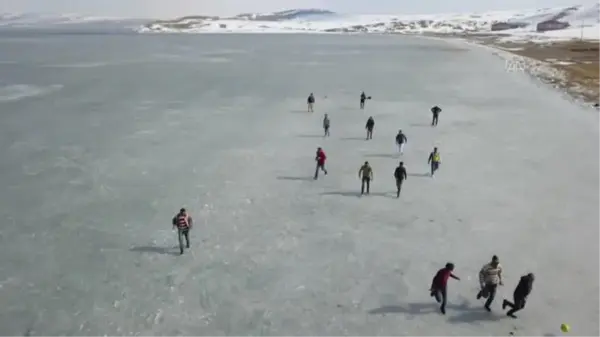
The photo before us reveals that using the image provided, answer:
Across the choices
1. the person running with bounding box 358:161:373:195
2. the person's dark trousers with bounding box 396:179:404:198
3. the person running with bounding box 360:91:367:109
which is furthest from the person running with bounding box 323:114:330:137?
the person's dark trousers with bounding box 396:179:404:198

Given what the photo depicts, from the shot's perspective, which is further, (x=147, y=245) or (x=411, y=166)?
(x=411, y=166)

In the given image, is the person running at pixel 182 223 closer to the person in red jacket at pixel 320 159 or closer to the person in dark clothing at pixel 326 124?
the person in red jacket at pixel 320 159

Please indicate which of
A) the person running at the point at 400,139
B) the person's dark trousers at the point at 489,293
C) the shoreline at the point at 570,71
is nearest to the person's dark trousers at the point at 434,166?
the person running at the point at 400,139

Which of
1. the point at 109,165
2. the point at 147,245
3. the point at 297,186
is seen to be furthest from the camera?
the point at 109,165

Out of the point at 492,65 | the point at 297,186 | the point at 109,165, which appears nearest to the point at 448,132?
the point at 297,186

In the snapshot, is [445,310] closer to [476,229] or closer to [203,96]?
[476,229]

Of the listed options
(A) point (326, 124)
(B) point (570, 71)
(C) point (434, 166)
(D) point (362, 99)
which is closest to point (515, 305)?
(C) point (434, 166)
